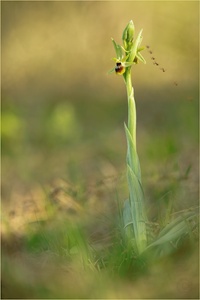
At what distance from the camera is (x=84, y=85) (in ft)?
18.0

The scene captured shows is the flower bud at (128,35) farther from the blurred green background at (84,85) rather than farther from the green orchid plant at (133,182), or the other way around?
the blurred green background at (84,85)

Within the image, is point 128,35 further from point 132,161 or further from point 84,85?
point 84,85

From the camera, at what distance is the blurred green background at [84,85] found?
4031 millimetres

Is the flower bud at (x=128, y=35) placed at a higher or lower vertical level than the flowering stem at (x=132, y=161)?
higher

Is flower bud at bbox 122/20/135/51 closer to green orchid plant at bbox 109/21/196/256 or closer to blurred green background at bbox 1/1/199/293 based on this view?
green orchid plant at bbox 109/21/196/256

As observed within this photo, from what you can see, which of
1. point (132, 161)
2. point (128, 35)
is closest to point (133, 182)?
point (132, 161)

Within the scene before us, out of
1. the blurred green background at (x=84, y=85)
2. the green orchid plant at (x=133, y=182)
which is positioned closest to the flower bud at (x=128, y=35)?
the green orchid plant at (x=133, y=182)

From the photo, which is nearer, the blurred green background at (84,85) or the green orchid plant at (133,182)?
the green orchid plant at (133,182)

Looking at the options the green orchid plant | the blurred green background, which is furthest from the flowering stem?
the blurred green background

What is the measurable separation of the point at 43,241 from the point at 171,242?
1.37 feet

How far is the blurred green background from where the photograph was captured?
13.2 ft

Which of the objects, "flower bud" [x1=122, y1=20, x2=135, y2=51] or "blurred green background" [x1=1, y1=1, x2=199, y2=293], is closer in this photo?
"flower bud" [x1=122, y1=20, x2=135, y2=51]

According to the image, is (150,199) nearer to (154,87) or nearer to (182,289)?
(182,289)

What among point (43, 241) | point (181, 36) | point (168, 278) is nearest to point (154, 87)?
point (181, 36)
